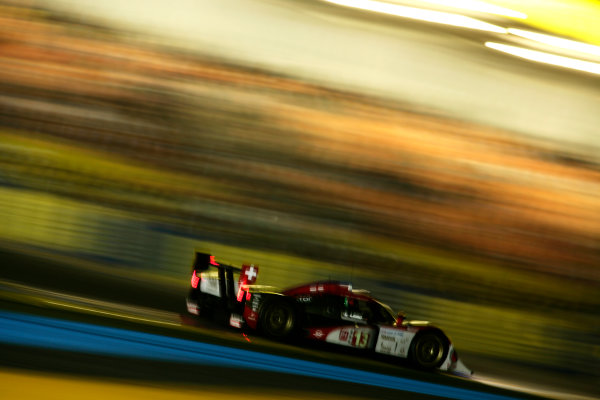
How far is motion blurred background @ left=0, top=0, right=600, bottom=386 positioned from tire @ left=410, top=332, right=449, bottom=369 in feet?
8.07

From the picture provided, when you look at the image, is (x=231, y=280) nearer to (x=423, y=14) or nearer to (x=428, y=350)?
(x=428, y=350)

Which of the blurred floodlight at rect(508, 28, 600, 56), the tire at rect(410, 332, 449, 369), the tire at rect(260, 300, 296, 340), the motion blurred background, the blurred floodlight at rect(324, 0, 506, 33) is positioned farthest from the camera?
the blurred floodlight at rect(508, 28, 600, 56)

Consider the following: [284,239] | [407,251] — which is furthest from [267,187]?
[407,251]

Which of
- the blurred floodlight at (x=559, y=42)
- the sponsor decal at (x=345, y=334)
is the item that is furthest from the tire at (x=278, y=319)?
the blurred floodlight at (x=559, y=42)

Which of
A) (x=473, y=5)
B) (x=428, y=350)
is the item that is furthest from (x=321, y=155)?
(x=428, y=350)

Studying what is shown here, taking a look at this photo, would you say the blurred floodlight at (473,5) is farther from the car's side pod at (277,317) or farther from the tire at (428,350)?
the car's side pod at (277,317)

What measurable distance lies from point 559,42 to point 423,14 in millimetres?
1980

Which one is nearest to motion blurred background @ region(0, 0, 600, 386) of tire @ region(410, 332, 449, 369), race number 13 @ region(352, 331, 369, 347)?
tire @ region(410, 332, 449, 369)

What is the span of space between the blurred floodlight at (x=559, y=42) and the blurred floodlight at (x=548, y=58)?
0.49ft

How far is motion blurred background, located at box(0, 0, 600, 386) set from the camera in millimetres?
7902

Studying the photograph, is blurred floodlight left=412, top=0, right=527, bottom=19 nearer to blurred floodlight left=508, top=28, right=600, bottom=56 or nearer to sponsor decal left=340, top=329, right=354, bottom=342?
blurred floodlight left=508, top=28, right=600, bottom=56

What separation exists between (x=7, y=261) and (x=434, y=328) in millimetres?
4360

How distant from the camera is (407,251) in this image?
8.15m

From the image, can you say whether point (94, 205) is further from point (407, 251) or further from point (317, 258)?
point (407, 251)
